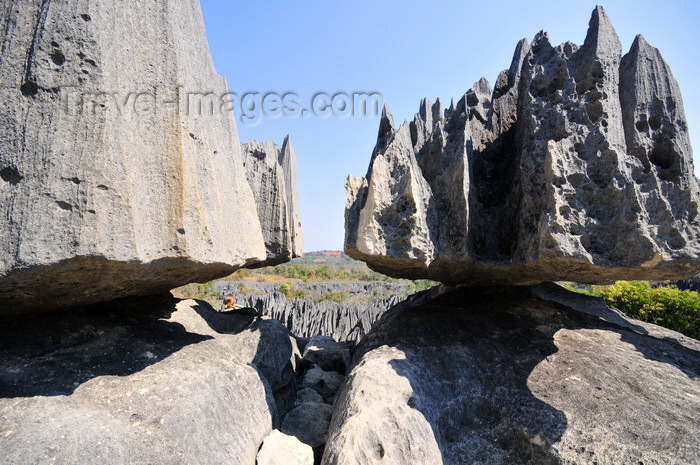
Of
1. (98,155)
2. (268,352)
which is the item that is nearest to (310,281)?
(268,352)

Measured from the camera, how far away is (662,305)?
22.7ft

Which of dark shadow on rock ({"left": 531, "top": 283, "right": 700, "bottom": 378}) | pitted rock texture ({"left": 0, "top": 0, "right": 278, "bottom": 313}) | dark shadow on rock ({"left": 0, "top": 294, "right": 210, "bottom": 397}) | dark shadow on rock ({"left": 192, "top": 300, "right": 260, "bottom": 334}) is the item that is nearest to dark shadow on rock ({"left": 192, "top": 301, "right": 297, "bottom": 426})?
dark shadow on rock ({"left": 192, "top": 300, "right": 260, "bottom": 334})

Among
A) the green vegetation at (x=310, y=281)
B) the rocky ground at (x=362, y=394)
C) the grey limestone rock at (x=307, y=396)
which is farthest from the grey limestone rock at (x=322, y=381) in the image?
the green vegetation at (x=310, y=281)

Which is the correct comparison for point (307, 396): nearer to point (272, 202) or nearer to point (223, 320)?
point (223, 320)

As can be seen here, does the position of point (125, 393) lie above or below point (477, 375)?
above

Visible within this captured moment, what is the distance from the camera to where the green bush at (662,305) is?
6551mm

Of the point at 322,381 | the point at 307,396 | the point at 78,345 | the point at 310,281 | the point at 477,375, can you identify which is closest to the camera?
the point at 78,345

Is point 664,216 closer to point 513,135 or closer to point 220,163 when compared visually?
point 513,135

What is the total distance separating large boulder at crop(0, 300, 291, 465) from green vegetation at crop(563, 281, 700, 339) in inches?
279

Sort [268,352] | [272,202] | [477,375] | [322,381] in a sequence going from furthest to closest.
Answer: [272,202]
[322,381]
[268,352]
[477,375]

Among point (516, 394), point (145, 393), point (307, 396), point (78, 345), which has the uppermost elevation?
point (78, 345)

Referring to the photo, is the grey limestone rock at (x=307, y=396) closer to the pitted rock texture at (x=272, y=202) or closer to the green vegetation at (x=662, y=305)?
the pitted rock texture at (x=272, y=202)

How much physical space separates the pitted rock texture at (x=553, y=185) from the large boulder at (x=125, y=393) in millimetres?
1595

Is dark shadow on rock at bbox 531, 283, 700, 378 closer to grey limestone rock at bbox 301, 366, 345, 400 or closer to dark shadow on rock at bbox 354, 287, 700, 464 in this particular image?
dark shadow on rock at bbox 354, 287, 700, 464
